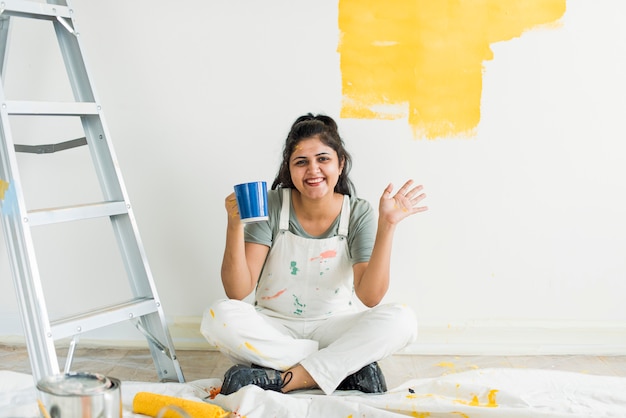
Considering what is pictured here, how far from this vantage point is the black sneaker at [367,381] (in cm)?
208

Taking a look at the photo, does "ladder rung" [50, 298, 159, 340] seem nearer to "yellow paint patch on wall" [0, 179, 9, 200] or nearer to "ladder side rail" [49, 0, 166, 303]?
"ladder side rail" [49, 0, 166, 303]

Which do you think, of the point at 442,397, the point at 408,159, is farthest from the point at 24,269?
the point at 408,159

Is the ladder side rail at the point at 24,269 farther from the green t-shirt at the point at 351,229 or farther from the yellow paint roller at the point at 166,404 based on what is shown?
the green t-shirt at the point at 351,229

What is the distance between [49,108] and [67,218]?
1.07 ft

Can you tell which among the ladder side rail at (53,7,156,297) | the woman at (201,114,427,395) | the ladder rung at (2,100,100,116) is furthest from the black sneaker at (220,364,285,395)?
the ladder rung at (2,100,100,116)

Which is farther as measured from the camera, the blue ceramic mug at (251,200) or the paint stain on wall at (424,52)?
the paint stain on wall at (424,52)

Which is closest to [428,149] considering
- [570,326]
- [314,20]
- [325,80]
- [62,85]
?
[325,80]

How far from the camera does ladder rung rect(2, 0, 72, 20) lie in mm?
2043

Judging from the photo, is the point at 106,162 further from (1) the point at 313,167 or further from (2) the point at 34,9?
(1) the point at 313,167

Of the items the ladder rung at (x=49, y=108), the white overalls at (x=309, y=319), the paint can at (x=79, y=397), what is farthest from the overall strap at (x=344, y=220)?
the paint can at (x=79, y=397)

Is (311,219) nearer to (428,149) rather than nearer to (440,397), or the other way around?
(428,149)

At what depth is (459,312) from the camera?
2.63m

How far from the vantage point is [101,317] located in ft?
6.68

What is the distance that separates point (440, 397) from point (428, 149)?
Answer: 37.6 inches
